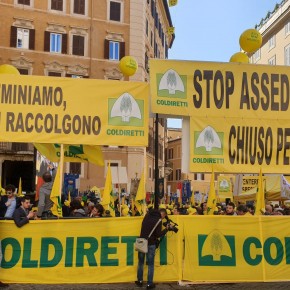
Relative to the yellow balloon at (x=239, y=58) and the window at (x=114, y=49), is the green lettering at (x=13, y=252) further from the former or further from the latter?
the window at (x=114, y=49)

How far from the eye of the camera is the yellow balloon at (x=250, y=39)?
10188 mm

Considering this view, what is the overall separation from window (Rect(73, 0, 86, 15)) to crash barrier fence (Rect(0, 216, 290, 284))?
101ft

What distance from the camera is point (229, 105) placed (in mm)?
9266

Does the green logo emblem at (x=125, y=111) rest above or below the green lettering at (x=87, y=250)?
above

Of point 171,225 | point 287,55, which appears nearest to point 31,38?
point 287,55

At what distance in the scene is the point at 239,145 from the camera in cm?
912

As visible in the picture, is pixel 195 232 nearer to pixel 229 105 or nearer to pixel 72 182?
pixel 229 105

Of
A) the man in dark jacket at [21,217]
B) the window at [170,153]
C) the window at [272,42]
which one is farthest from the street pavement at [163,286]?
the window at [170,153]

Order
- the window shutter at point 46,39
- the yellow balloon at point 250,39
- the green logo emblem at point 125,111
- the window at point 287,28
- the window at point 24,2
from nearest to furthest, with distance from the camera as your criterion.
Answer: the green logo emblem at point 125,111
the yellow balloon at point 250,39
the window at point 24,2
the window shutter at point 46,39
the window at point 287,28

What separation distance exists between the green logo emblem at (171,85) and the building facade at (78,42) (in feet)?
78.3

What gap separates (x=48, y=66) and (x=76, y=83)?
27610 mm

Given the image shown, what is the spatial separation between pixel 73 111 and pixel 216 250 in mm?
3810

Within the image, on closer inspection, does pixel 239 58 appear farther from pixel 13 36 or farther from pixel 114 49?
pixel 114 49

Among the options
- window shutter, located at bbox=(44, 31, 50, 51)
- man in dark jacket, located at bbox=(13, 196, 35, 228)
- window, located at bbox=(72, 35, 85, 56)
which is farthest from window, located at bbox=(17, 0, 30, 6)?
man in dark jacket, located at bbox=(13, 196, 35, 228)
